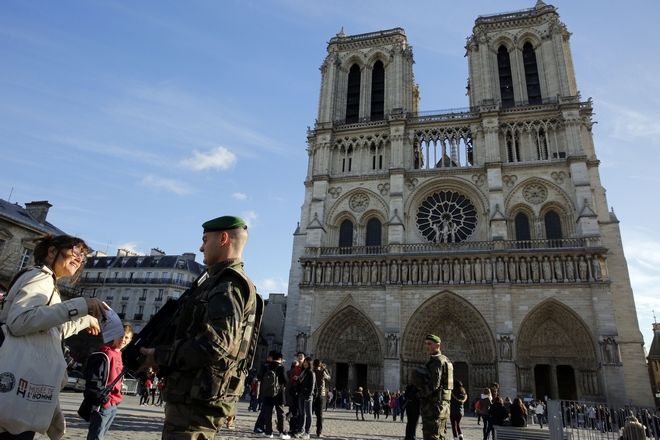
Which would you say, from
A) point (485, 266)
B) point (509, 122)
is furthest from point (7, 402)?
point (509, 122)

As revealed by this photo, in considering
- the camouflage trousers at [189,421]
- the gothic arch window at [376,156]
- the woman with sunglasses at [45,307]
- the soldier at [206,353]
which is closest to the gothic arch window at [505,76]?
the gothic arch window at [376,156]

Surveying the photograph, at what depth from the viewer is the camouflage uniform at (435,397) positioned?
4930 millimetres

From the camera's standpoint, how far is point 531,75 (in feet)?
86.9

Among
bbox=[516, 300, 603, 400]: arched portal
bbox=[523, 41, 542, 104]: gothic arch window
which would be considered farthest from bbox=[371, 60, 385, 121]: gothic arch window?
bbox=[516, 300, 603, 400]: arched portal

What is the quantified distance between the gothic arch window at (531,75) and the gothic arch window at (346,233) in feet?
41.2

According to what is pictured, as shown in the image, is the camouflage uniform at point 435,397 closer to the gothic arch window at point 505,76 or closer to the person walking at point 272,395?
the person walking at point 272,395

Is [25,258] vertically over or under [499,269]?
under

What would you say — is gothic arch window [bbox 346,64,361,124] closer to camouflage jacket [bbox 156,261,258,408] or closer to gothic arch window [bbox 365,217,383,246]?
gothic arch window [bbox 365,217,383,246]

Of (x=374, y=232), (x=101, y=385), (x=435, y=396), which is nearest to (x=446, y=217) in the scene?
(x=374, y=232)

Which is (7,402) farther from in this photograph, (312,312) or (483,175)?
(483,175)

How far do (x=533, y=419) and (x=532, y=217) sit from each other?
383 inches

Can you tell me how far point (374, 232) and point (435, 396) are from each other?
2006 centimetres

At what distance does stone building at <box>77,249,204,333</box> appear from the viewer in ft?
105

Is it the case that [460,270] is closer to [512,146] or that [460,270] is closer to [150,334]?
[512,146]
